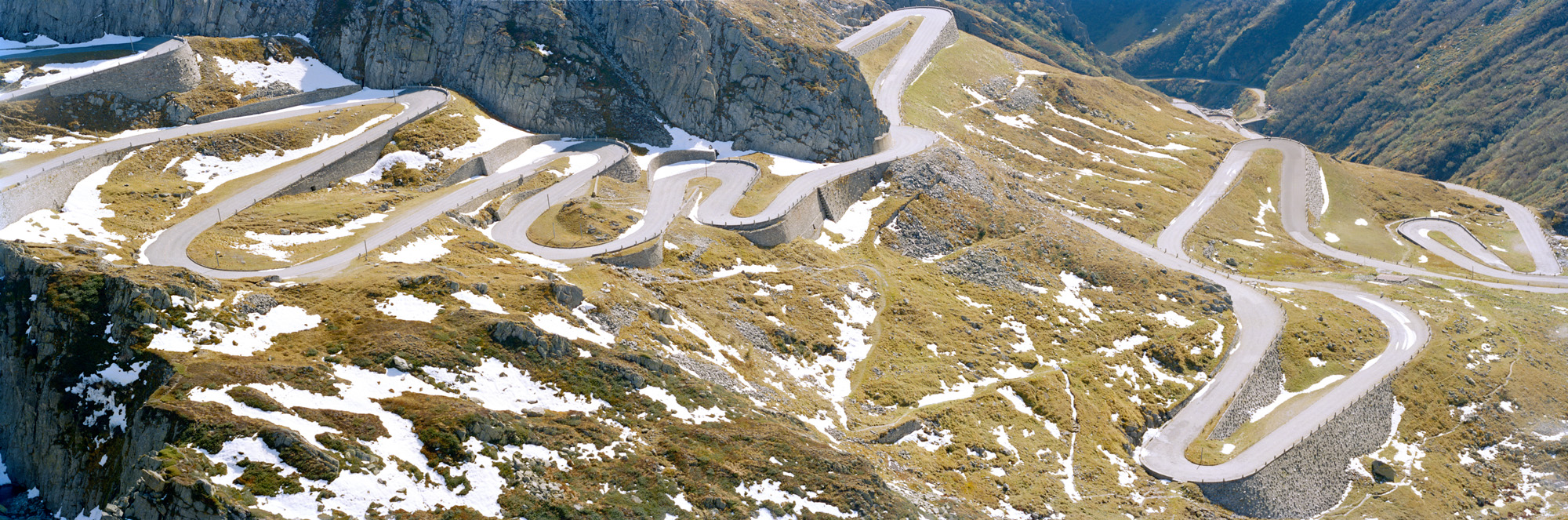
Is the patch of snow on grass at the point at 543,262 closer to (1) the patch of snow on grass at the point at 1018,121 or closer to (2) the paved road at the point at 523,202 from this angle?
(2) the paved road at the point at 523,202

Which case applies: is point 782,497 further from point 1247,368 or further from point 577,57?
point 577,57

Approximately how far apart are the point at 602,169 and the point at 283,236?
28777 mm

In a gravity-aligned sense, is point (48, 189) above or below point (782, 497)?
above

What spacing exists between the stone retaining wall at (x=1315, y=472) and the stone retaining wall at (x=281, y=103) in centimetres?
7846

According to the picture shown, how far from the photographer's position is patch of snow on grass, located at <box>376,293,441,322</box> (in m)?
45.1

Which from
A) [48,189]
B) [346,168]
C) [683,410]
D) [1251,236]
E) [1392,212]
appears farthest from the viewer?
[1392,212]

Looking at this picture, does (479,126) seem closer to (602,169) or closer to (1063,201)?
(602,169)

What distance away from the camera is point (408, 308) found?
4572 cm

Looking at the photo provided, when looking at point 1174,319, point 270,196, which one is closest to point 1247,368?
point 1174,319

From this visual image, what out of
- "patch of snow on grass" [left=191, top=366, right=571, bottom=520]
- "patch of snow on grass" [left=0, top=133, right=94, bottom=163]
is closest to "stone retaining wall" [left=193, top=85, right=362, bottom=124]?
"patch of snow on grass" [left=0, top=133, right=94, bottom=163]

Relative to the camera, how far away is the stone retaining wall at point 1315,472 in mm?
58031

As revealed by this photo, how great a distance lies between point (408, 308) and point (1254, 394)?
61.7 m

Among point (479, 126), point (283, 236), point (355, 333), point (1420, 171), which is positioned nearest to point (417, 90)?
point (479, 126)

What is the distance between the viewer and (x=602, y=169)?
7906 centimetres
